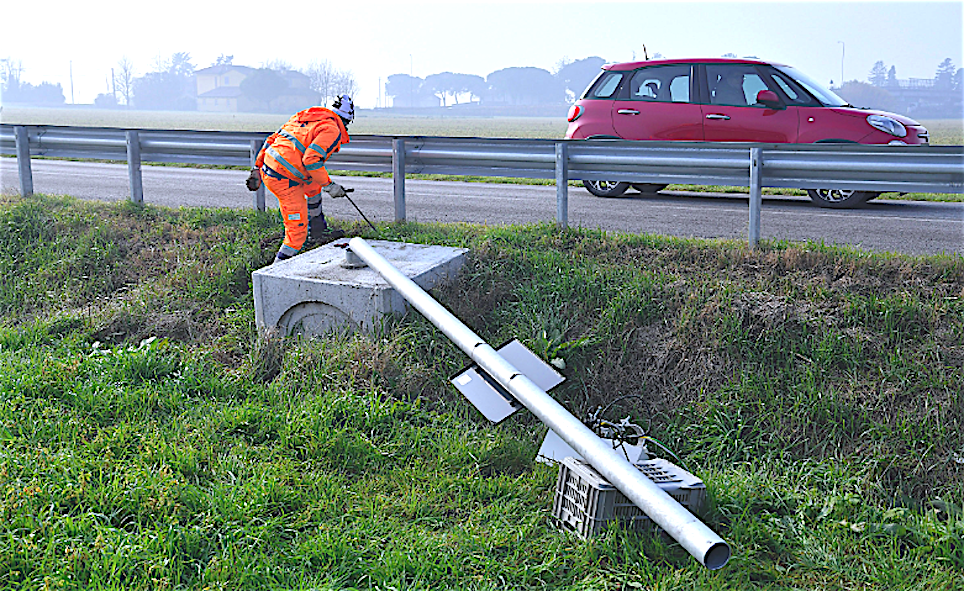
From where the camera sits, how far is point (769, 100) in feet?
34.7

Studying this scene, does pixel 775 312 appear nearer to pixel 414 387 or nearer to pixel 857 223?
pixel 414 387

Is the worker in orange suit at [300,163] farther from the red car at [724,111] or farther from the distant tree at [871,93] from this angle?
the distant tree at [871,93]

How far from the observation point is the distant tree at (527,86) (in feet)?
535

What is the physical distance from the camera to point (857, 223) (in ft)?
29.0

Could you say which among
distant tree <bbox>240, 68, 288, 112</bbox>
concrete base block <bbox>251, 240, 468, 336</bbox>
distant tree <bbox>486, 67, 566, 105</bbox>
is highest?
distant tree <bbox>486, 67, 566, 105</bbox>

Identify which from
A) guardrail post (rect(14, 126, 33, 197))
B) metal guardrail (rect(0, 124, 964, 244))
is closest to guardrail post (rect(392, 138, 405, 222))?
metal guardrail (rect(0, 124, 964, 244))

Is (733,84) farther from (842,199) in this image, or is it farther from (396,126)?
(396,126)

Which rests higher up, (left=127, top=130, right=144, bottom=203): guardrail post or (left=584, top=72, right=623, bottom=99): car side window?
(left=584, top=72, right=623, bottom=99): car side window

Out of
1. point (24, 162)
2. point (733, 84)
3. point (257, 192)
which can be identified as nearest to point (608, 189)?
point (733, 84)

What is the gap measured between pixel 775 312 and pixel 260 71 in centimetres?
12561

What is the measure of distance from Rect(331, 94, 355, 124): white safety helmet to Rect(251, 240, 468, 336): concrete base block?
4.47 ft

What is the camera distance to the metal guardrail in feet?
21.7

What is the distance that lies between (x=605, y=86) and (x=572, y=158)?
4.41 m

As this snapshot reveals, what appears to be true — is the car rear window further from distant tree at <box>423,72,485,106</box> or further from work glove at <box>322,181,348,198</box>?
distant tree at <box>423,72,485,106</box>
